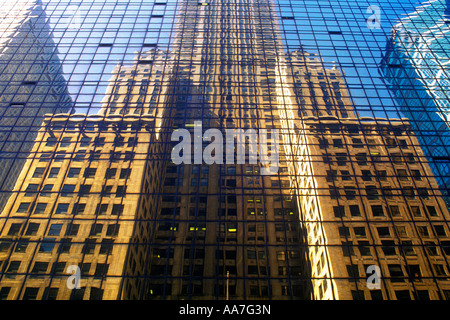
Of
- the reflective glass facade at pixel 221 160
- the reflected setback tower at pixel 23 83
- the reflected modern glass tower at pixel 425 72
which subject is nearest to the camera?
the reflective glass facade at pixel 221 160

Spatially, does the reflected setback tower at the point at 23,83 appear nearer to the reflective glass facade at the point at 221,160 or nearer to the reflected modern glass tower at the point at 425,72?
the reflective glass facade at the point at 221,160

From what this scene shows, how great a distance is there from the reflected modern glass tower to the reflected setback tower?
3444 cm

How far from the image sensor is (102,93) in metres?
27.1

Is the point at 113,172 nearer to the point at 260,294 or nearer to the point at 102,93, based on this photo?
the point at 102,93

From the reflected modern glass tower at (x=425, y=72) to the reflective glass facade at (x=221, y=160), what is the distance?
0.27 metres

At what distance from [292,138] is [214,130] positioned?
7.87 m

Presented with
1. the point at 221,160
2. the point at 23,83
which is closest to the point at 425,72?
the point at 221,160

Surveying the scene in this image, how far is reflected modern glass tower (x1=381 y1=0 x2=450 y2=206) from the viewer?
25.9 metres

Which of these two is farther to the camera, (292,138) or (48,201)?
(292,138)

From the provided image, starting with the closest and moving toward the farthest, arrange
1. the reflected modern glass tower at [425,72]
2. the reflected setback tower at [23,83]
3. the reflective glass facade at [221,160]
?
the reflective glass facade at [221,160], the reflected setback tower at [23,83], the reflected modern glass tower at [425,72]

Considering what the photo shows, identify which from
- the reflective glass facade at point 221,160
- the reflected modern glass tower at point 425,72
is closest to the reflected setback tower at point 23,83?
the reflective glass facade at point 221,160

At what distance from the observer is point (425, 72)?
29922 millimetres

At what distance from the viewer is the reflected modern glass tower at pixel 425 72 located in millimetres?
25919
